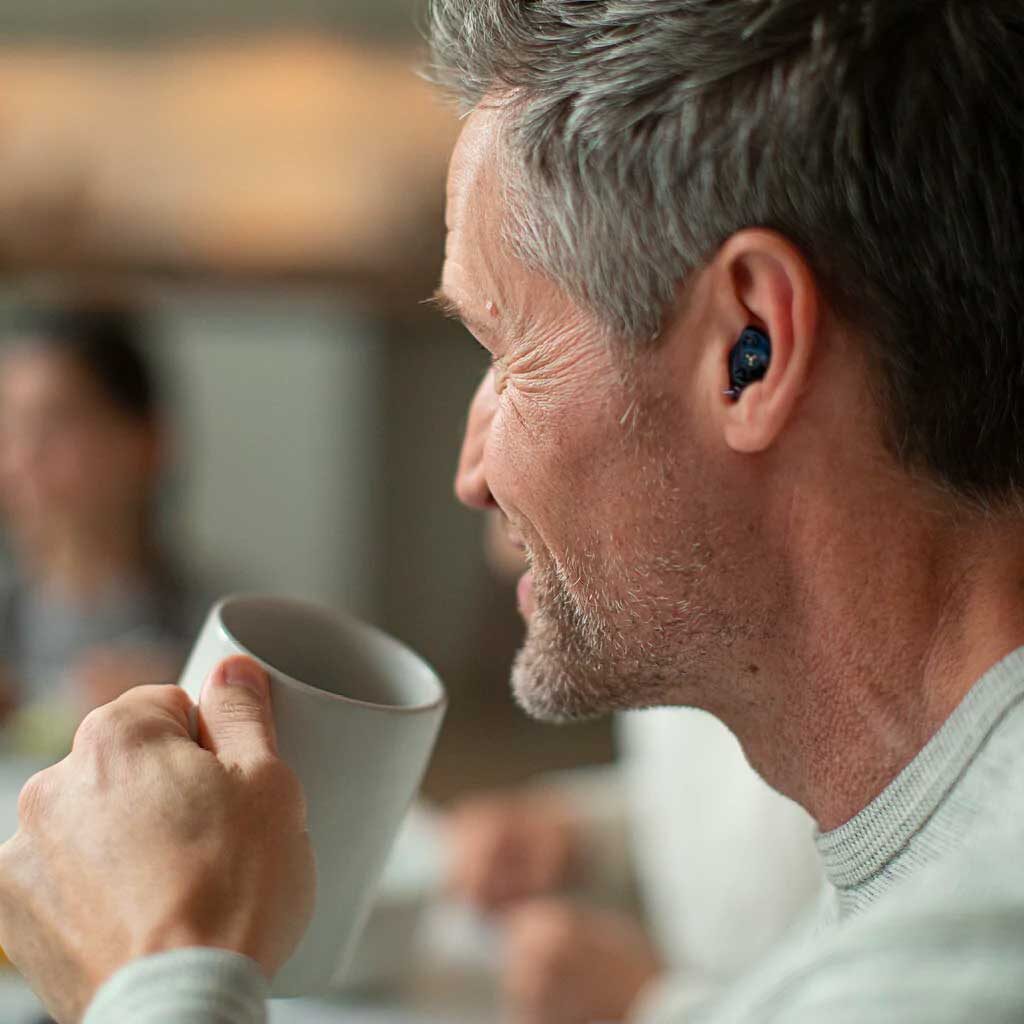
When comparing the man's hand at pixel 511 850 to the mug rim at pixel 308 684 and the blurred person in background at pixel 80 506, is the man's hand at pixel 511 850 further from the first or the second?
the blurred person in background at pixel 80 506

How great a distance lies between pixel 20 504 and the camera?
7.18 feet

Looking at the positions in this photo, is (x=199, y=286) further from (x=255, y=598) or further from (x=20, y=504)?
(x=255, y=598)

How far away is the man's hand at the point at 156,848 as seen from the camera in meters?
0.55

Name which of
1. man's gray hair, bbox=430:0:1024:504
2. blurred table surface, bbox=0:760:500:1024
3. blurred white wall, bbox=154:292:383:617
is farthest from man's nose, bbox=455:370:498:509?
blurred white wall, bbox=154:292:383:617

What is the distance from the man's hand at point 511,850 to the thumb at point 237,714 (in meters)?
0.60

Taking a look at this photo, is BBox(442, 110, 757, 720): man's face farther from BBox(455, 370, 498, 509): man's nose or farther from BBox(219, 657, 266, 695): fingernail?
BBox(219, 657, 266, 695): fingernail

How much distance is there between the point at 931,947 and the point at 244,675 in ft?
1.00

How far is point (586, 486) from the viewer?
667mm

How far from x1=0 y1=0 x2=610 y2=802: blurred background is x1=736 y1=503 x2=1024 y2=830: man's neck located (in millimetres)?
2800

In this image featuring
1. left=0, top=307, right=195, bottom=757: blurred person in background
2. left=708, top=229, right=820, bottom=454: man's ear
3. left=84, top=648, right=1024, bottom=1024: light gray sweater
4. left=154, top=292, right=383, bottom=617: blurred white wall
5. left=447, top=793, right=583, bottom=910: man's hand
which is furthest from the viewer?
left=154, top=292, right=383, bottom=617: blurred white wall

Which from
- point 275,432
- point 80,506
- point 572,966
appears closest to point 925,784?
point 572,966

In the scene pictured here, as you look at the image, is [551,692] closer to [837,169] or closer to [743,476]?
[743,476]

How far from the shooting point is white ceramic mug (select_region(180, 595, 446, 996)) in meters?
0.62

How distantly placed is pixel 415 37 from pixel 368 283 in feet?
2.44
